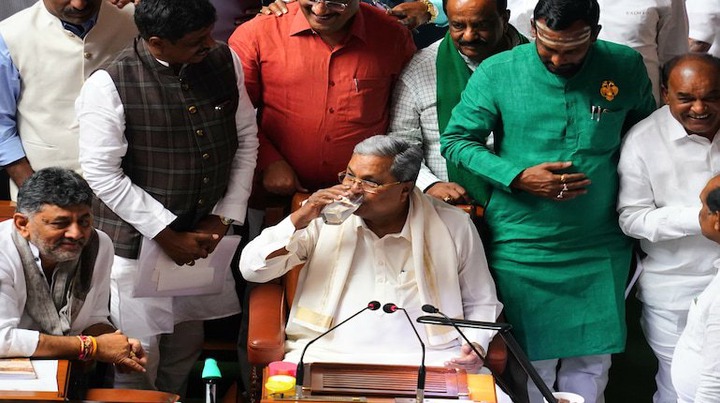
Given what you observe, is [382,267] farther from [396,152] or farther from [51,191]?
[51,191]

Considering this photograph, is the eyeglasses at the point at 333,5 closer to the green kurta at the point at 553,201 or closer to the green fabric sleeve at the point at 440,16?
the green kurta at the point at 553,201

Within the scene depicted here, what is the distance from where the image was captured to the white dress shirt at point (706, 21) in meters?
5.96

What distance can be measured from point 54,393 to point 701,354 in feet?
6.68

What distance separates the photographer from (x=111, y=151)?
Answer: 430cm

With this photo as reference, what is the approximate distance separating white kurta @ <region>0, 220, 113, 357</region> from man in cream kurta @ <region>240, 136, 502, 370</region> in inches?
19.7

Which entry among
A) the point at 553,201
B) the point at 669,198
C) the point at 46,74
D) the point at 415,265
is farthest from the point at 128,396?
the point at 669,198

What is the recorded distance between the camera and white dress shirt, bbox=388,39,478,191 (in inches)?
191

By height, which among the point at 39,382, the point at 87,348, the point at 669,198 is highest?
the point at 39,382

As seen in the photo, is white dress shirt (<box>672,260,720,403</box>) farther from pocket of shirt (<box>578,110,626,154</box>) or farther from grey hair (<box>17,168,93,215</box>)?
grey hair (<box>17,168,93,215</box>)

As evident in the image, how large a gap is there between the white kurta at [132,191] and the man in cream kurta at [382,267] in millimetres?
333

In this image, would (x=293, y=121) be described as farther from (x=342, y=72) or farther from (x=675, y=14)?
(x=675, y=14)

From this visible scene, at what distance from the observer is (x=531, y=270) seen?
4.70 m

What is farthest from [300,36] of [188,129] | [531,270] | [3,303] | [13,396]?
[13,396]

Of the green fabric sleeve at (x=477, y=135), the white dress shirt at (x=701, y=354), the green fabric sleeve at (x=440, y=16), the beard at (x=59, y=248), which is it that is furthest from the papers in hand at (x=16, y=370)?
the green fabric sleeve at (x=440, y=16)
